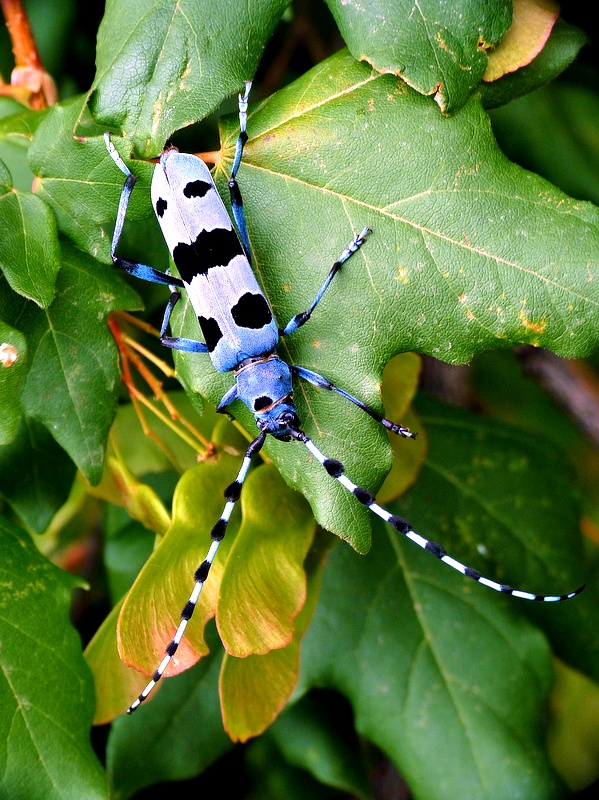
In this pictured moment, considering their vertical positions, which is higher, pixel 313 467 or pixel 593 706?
pixel 313 467

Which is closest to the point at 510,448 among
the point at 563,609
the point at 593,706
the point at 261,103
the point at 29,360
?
the point at 563,609

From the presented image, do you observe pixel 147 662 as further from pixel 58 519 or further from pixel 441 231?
pixel 58 519

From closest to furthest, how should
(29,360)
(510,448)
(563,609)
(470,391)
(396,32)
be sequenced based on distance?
1. (396,32)
2. (29,360)
3. (563,609)
4. (510,448)
5. (470,391)

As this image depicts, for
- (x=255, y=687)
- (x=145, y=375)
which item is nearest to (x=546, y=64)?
(x=145, y=375)

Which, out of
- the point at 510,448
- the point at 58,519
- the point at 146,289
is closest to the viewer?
the point at 146,289

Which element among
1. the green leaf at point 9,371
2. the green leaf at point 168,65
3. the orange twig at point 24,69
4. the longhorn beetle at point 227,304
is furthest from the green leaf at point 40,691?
the orange twig at point 24,69

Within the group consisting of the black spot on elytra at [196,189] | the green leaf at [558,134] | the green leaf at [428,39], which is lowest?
the green leaf at [558,134]

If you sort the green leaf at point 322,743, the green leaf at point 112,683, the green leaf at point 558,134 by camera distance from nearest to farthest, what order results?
the green leaf at point 112,683, the green leaf at point 322,743, the green leaf at point 558,134

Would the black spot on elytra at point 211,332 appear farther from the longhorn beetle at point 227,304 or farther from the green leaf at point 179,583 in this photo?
the green leaf at point 179,583
